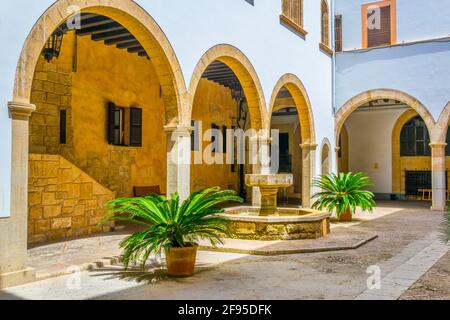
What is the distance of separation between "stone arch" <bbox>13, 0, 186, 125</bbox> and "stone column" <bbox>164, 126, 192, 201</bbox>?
19 cm

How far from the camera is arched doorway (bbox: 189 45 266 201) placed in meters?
11.3

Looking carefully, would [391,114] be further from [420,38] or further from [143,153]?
[143,153]

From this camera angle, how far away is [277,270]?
A: 19.1ft

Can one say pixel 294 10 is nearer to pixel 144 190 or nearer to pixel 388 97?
pixel 388 97

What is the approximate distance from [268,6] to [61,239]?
715 cm

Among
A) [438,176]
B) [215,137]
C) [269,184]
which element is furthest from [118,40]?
[438,176]

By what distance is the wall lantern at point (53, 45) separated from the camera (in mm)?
7723

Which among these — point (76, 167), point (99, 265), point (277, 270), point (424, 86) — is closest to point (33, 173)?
point (76, 167)

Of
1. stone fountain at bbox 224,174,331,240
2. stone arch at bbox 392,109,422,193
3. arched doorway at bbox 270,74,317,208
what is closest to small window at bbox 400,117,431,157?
stone arch at bbox 392,109,422,193

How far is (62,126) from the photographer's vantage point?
855cm

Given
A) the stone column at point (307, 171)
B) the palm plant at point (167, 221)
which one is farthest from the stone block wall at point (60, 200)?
the stone column at point (307, 171)

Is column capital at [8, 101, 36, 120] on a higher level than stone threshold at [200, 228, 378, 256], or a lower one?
higher

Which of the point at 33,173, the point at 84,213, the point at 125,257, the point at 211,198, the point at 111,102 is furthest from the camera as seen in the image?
the point at 111,102

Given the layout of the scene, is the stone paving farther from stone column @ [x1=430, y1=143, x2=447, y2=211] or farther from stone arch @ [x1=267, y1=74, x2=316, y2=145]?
stone column @ [x1=430, y1=143, x2=447, y2=211]
